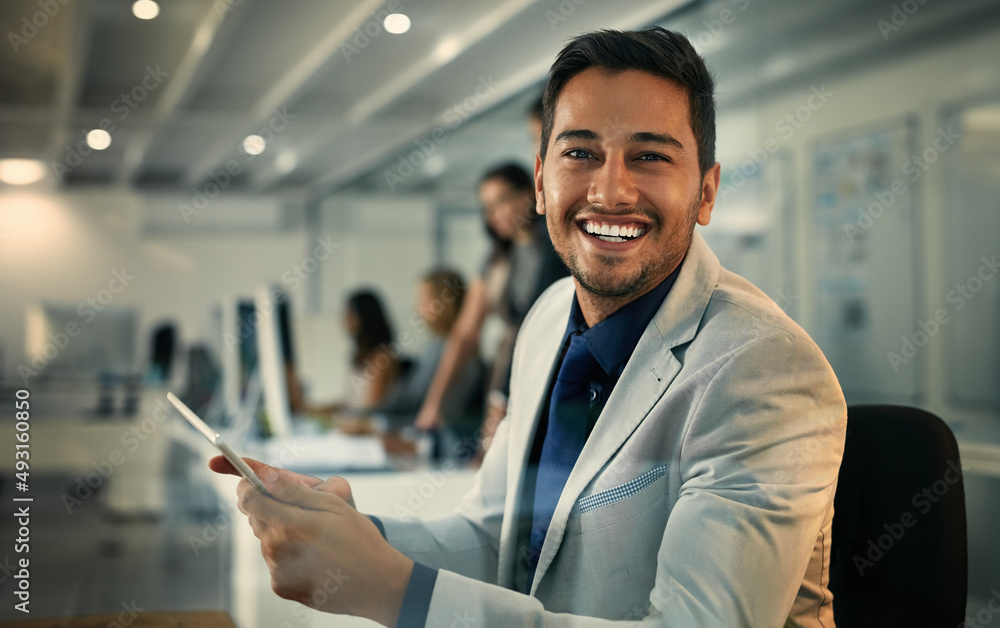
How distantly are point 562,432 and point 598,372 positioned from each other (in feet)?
0.27

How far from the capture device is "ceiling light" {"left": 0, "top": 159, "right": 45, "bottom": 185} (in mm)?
1947

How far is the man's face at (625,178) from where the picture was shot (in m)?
0.74

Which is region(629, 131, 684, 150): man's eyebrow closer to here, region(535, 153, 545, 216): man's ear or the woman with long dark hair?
region(535, 153, 545, 216): man's ear

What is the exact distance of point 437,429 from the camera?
8.26 ft

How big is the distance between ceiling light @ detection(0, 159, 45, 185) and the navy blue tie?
166 cm

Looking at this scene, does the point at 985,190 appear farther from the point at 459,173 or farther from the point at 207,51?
the point at 459,173

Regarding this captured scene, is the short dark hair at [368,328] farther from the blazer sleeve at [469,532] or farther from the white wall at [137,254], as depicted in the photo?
the blazer sleeve at [469,532]

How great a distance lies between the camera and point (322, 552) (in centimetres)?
71
